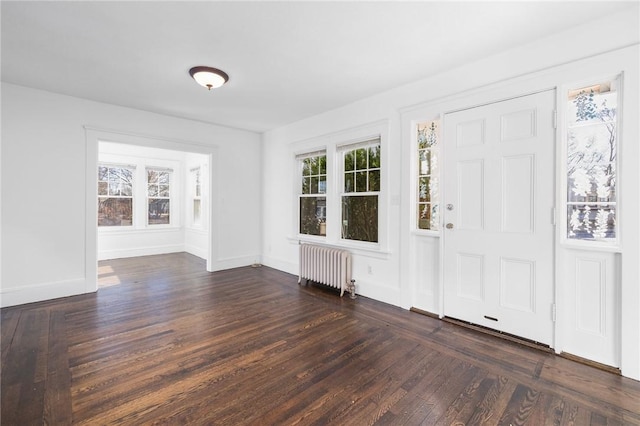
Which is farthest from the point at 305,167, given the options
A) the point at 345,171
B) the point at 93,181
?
the point at 93,181

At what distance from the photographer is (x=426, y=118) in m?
3.39

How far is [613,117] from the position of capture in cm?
233

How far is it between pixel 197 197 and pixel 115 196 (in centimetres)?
181

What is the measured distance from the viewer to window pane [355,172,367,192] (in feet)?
13.7

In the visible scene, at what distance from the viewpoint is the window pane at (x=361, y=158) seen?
165 inches

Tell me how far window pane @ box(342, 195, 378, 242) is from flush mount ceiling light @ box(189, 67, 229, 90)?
2.33 metres

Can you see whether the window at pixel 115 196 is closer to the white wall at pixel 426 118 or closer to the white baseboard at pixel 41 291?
the white baseboard at pixel 41 291

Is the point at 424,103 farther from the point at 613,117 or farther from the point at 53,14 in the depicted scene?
the point at 53,14

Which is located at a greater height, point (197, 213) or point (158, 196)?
point (158, 196)

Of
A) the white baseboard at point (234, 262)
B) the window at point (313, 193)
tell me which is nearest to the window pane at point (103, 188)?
the white baseboard at point (234, 262)

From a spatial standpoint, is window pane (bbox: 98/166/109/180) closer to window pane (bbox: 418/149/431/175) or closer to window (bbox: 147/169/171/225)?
window (bbox: 147/169/171/225)

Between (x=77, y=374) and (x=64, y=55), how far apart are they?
2.99m

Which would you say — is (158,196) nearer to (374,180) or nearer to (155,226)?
(155,226)

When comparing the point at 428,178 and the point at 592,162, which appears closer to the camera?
the point at 592,162
